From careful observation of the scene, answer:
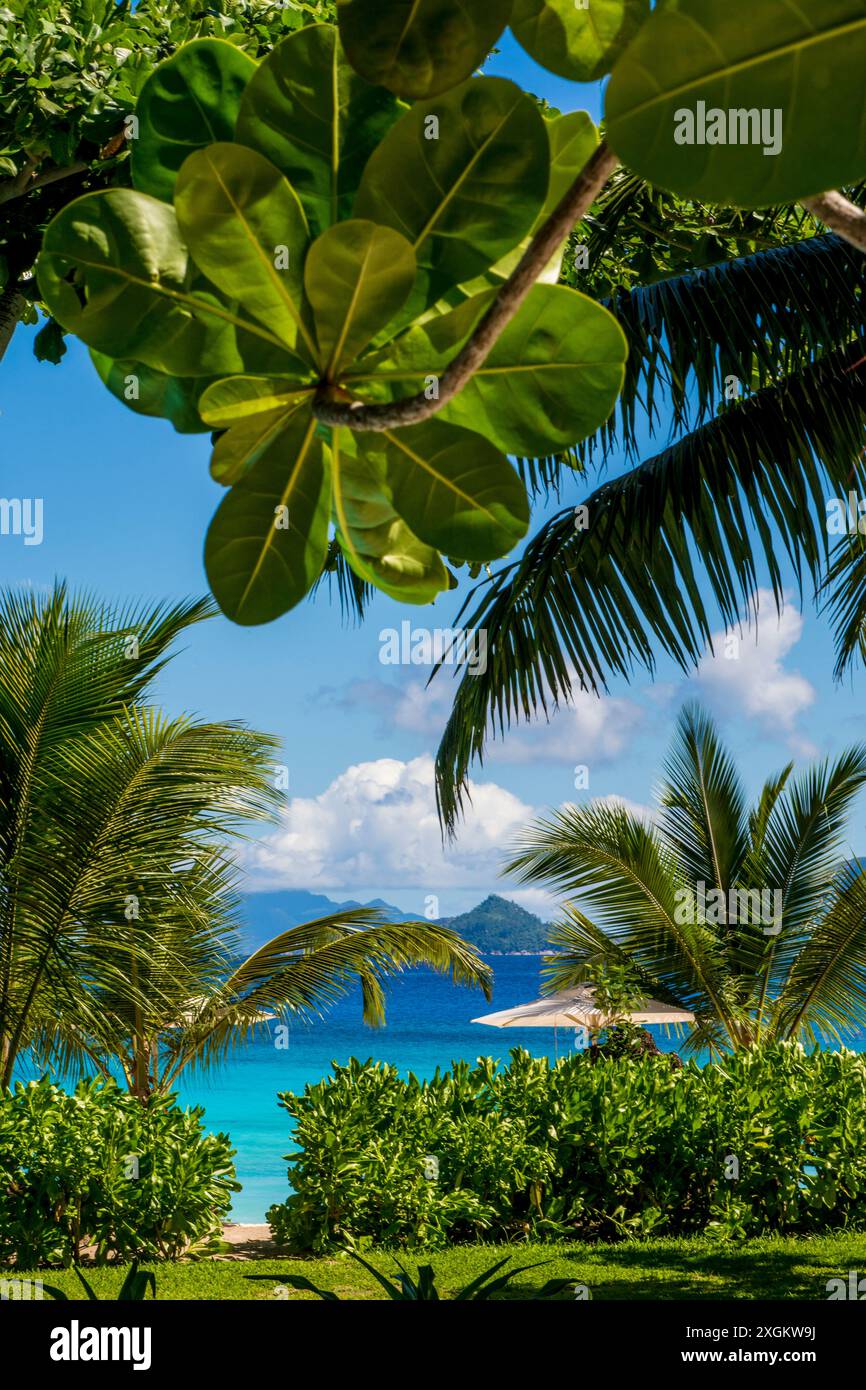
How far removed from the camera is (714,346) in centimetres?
443

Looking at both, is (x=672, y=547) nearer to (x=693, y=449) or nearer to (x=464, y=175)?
(x=693, y=449)

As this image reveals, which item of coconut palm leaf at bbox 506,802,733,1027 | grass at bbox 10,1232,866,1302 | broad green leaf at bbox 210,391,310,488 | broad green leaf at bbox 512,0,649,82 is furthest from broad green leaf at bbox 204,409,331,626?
coconut palm leaf at bbox 506,802,733,1027

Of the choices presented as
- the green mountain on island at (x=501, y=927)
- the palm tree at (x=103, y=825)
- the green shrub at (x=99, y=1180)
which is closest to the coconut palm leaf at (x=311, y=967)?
the palm tree at (x=103, y=825)

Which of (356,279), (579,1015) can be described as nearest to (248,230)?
(356,279)

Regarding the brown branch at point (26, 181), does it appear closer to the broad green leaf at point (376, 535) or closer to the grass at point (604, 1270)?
the broad green leaf at point (376, 535)

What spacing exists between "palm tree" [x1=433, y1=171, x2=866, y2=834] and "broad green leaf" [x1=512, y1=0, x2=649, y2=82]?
3.41 meters

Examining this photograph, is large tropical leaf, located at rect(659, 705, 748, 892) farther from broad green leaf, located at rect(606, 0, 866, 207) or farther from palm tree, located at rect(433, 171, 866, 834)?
broad green leaf, located at rect(606, 0, 866, 207)

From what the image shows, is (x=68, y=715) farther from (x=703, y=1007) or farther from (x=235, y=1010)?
(x=703, y=1007)

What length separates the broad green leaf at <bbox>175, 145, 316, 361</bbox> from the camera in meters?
0.48

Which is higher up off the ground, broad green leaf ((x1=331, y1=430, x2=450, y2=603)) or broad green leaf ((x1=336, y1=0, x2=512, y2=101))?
broad green leaf ((x1=336, y1=0, x2=512, y2=101))

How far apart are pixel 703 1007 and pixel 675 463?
528 centimetres

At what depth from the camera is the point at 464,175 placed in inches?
19.4

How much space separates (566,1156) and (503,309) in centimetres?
632
